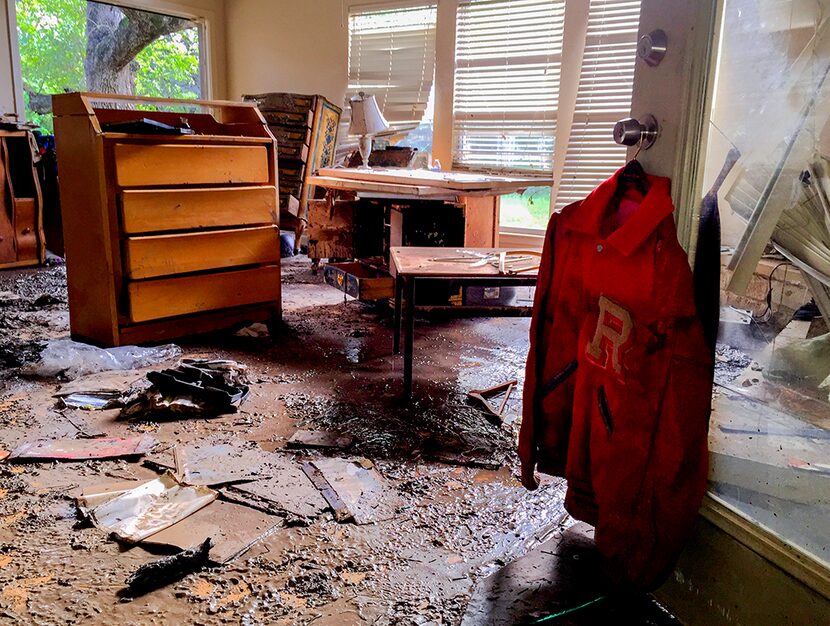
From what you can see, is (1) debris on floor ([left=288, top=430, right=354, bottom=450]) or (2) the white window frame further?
(2) the white window frame

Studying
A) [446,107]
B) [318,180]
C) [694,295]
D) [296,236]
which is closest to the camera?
[694,295]

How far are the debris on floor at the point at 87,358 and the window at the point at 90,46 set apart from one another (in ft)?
18.0

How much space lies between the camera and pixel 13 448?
2.55 metres

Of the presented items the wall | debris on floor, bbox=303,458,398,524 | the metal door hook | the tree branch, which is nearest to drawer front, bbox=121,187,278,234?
debris on floor, bbox=303,458,398,524

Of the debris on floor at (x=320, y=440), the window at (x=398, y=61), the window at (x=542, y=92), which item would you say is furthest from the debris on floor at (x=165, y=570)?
the window at (x=398, y=61)

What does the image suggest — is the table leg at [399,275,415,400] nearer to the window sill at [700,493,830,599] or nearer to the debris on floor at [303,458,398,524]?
the debris on floor at [303,458,398,524]

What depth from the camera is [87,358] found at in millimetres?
3469

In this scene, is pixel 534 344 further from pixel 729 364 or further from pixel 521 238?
pixel 521 238

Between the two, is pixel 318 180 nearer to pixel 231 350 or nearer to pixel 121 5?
pixel 231 350

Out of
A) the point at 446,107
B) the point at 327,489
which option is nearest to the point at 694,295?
the point at 327,489

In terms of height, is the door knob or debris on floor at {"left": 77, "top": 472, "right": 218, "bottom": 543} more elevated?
the door knob

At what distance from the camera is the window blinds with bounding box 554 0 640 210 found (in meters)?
5.35

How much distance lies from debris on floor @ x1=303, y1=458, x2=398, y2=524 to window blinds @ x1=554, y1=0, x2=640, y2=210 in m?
3.46

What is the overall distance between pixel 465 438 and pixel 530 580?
0.94 m
